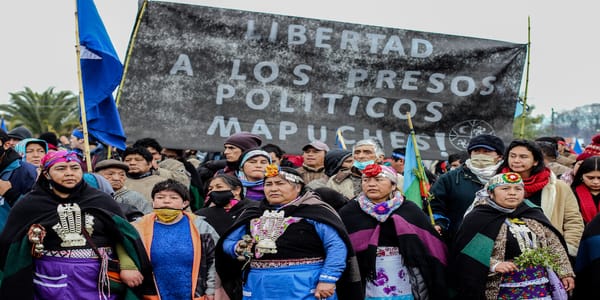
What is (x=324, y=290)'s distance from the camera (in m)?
5.73

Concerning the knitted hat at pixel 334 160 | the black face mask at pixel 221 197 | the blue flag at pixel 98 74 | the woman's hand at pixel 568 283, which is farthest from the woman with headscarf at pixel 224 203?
the woman's hand at pixel 568 283

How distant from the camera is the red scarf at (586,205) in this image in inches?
279

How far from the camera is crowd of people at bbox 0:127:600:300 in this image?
19.0 feet

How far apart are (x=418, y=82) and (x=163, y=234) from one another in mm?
4101

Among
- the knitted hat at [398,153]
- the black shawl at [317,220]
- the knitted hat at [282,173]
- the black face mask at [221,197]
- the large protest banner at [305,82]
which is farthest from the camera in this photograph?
the knitted hat at [398,153]

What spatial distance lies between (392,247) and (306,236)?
79 centimetres

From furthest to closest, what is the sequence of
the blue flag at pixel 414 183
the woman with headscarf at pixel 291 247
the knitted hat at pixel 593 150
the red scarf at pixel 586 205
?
the knitted hat at pixel 593 150
the blue flag at pixel 414 183
the red scarf at pixel 586 205
the woman with headscarf at pixel 291 247

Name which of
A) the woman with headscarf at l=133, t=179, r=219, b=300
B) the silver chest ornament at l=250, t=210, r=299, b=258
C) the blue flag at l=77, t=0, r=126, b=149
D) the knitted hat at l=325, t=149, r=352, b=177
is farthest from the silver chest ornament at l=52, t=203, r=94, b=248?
the knitted hat at l=325, t=149, r=352, b=177

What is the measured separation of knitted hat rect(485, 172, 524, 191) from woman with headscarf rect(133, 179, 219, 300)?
7.13ft

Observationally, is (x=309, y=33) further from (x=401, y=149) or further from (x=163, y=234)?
(x=163, y=234)

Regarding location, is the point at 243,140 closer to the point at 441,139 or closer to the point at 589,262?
the point at 441,139

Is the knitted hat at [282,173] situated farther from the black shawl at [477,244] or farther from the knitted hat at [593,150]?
the knitted hat at [593,150]

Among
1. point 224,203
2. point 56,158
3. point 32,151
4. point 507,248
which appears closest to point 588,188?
point 507,248

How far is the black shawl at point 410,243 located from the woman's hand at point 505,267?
45cm
